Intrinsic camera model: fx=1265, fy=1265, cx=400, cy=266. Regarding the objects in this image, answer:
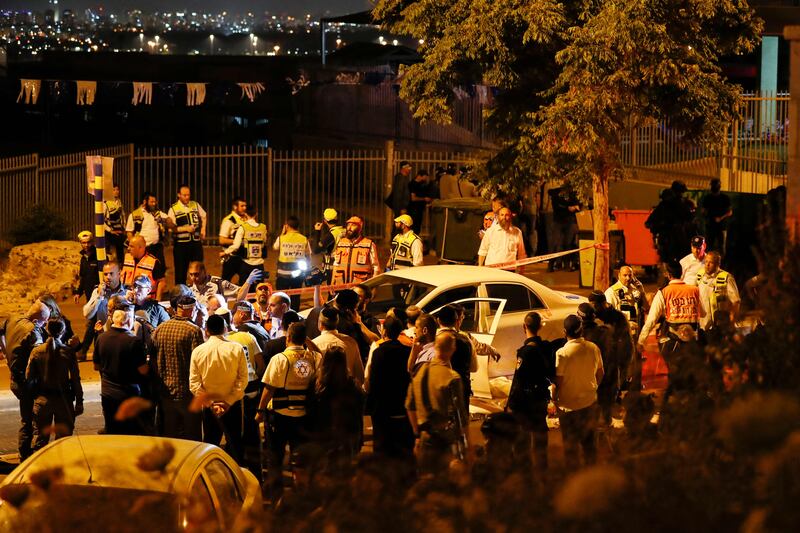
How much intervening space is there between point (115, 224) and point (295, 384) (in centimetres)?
980

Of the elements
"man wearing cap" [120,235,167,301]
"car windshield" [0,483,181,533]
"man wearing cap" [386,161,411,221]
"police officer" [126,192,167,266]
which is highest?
"man wearing cap" [386,161,411,221]

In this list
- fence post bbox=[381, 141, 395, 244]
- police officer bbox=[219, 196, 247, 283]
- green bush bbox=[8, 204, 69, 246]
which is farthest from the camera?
fence post bbox=[381, 141, 395, 244]

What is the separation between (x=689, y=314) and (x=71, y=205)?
13491 mm

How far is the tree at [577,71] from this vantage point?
50.0 ft

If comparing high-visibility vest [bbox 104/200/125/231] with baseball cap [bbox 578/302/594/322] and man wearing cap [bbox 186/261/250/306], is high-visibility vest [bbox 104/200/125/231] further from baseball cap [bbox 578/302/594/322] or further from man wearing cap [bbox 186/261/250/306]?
baseball cap [bbox 578/302/594/322]

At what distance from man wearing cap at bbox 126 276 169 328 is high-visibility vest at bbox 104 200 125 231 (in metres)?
5.84

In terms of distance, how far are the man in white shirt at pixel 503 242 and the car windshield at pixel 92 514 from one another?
10.8 metres

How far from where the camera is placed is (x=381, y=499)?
475 cm

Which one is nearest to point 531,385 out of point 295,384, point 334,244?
point 295,384

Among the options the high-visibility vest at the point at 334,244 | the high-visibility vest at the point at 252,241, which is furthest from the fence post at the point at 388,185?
the high-visibility vest at the point at 334,244

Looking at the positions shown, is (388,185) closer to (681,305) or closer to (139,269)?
(139,269)

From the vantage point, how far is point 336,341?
9984mm

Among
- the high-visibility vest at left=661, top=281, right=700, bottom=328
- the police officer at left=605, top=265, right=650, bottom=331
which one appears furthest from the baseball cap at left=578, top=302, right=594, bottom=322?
the police officer at left=605, top=265, right=650, bottom=331

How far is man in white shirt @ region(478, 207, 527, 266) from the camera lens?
52.9 feet
